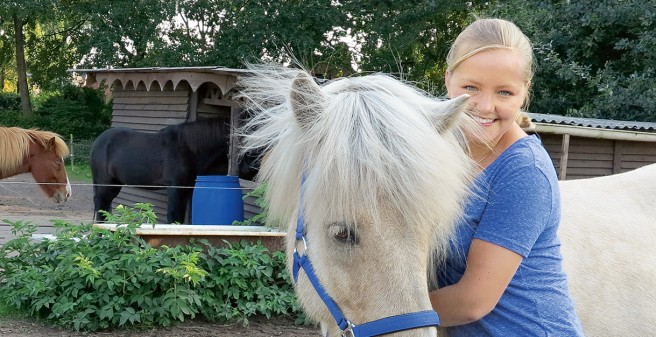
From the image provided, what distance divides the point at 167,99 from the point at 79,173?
32.6 feet

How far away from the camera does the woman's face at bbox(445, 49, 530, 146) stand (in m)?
1.57

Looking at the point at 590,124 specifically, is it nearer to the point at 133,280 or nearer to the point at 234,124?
the point at 234,124

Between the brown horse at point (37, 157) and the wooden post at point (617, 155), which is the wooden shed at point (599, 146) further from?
the brown horse at point (37, 157)

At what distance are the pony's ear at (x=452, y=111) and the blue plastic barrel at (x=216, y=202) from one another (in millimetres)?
6139

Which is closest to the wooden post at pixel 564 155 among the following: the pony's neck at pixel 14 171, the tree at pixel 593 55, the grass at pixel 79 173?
the tree at pixel 593 55

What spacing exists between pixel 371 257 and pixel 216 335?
13.2 feet

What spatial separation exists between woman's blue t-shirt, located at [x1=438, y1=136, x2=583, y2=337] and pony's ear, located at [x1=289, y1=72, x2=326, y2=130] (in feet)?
1.44

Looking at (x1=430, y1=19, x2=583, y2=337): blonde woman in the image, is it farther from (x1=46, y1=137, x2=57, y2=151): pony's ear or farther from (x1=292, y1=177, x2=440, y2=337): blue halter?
(x1=46, y1=137, x2=57, y2=151): pony's ear

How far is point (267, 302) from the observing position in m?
5.39

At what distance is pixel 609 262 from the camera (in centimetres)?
241

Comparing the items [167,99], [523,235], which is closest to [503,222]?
[523,235]

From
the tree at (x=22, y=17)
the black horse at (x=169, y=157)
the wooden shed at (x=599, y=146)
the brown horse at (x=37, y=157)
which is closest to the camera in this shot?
the wooden shed at (x=599, y=146)

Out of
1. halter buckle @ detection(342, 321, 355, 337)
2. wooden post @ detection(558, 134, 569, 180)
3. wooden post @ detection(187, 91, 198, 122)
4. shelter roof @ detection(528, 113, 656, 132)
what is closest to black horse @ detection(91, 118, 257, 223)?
wooden post @ detection(187, 91, 198, 122)

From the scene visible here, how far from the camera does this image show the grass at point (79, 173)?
18281mm
